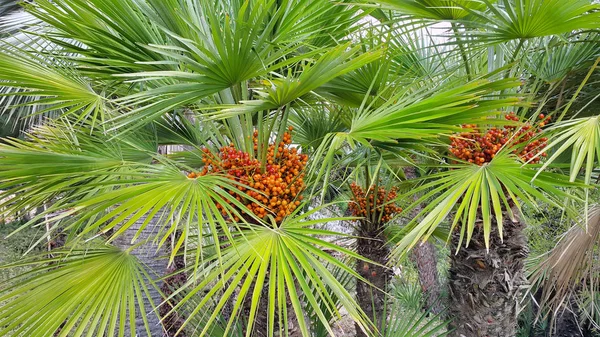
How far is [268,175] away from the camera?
73.3 inches

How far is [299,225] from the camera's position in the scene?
1607 mm

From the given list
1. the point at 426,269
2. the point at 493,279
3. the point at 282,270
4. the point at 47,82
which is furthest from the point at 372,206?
the point at 426,269

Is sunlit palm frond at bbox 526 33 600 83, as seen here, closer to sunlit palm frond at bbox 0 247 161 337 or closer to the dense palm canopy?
the dense palm canopy

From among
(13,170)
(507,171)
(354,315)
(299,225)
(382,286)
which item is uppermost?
(13,170)

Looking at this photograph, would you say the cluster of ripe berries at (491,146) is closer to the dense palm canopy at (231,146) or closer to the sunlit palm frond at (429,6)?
the dense palm canopy at (231,146)

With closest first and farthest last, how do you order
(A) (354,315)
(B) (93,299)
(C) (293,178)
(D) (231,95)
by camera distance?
(A) (354,315) < (B) (93,299) < (C) (293,178) < (D) (231,95)

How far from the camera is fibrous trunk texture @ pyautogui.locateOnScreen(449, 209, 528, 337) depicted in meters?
2.12

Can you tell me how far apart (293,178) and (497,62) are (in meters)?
1.29

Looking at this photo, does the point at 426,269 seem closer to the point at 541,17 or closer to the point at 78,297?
the point at 541,17

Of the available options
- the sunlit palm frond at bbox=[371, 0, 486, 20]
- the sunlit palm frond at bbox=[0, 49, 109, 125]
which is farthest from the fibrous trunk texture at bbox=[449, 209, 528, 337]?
the sunlit palm frond at bbox=[0, 49, 109, 125]

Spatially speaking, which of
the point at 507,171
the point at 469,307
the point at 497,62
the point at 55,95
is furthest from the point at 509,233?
the point at 55,95

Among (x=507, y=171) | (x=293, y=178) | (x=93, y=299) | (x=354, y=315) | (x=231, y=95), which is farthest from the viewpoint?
(x=231, y=95)

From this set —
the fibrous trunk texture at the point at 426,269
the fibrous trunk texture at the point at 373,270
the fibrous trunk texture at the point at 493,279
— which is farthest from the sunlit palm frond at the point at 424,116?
the fibrous trunk texture at the point at 426,269

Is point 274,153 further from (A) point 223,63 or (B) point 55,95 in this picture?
(B) point 55,95
